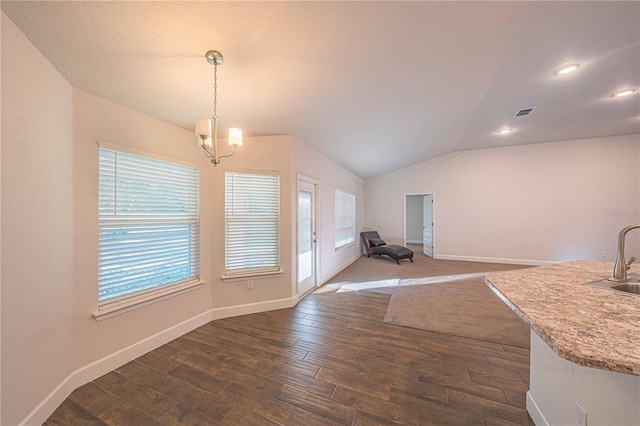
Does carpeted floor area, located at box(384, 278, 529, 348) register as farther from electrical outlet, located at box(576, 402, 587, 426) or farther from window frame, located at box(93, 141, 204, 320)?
window frame, located at box(93, 141, 204, 320)

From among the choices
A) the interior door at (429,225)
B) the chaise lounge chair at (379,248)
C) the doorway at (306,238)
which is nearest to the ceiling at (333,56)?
the doorway at (306,238)

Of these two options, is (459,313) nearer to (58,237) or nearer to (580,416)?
(580,416)

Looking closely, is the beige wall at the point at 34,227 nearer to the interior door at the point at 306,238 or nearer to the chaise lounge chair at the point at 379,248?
the interior door at the point at 306,238

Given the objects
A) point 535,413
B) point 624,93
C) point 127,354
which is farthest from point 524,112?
point 127,354

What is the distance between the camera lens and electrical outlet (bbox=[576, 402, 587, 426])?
110 centimetres

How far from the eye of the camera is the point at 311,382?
1886 millimetres

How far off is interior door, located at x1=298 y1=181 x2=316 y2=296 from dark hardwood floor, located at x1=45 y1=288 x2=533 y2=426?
119 centimetres

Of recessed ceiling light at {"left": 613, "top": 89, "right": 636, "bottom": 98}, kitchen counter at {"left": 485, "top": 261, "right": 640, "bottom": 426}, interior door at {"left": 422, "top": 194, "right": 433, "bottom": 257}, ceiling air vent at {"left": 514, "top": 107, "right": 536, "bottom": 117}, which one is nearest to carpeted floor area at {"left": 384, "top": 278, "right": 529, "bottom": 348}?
kitchen counter at {"left": 485, "top": 261, "right": 640, "bottom": 426}

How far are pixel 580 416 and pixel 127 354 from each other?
341cm

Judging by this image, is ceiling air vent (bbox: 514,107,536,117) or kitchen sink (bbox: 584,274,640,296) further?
ceiling air vent (bbox: 514,107,536,117)

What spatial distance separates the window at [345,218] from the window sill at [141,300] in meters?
3.42

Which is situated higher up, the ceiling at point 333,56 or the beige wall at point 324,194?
the ceiling at point 333,56

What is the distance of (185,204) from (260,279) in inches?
56.1

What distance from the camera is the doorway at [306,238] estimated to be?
3.77 meters
